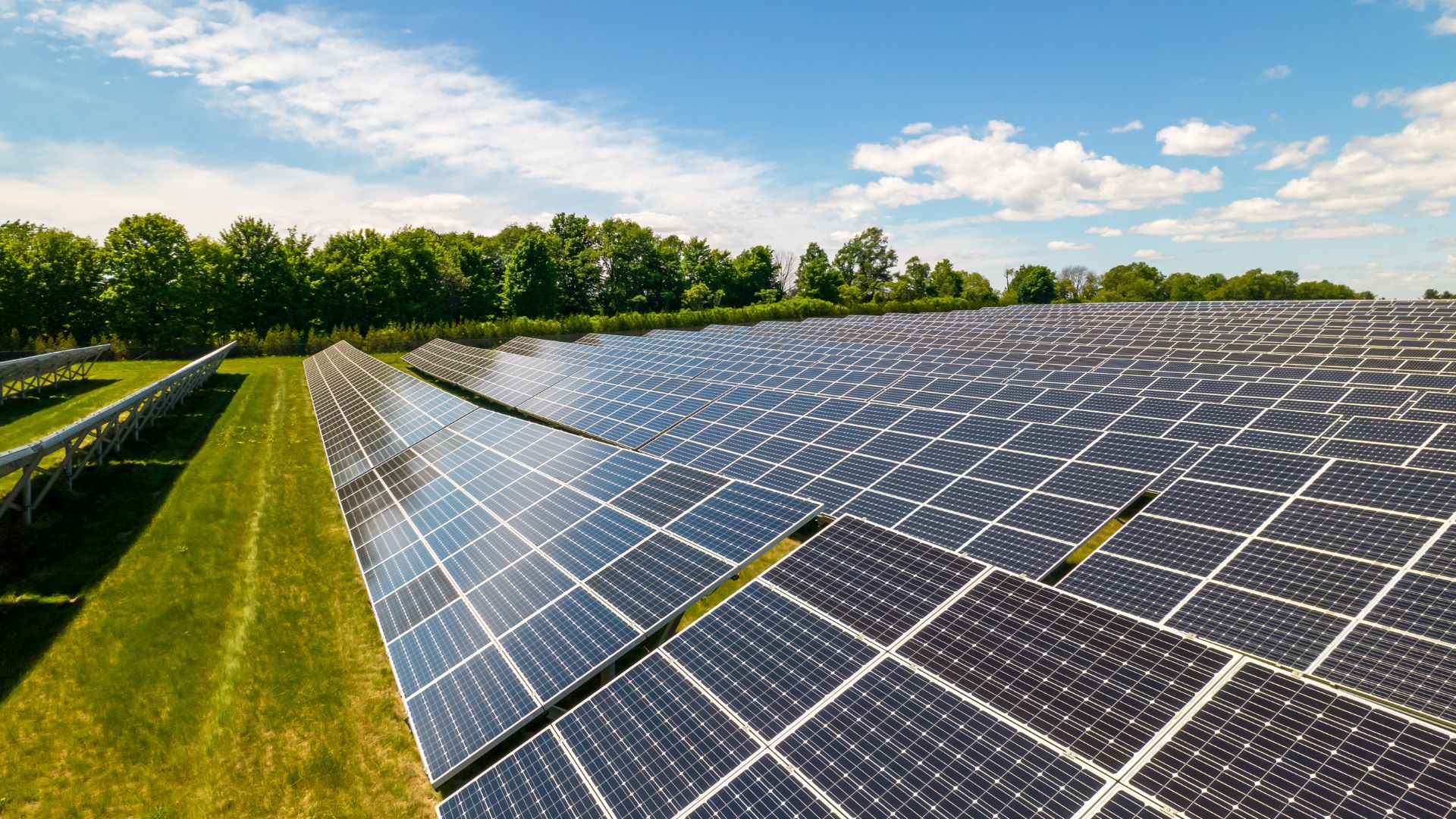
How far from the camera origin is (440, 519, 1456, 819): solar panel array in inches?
247

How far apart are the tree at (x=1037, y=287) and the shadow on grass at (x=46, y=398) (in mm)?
154822

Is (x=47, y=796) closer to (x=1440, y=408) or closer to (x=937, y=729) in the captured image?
(x=937, y=729)

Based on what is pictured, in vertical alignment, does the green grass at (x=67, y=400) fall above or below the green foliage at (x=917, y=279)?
below

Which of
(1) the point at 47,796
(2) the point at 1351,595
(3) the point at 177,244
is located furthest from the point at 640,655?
(3) the point at 177,244

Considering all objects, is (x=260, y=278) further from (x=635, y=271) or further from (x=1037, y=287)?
(x=1037, y=287)

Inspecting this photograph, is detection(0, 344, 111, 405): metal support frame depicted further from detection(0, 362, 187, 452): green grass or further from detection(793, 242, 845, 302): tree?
detection(793, 242, 845, 302): tree

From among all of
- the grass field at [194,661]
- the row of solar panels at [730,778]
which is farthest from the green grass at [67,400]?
the row of solar panels at [730,778]

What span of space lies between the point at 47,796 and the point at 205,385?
50315 mm

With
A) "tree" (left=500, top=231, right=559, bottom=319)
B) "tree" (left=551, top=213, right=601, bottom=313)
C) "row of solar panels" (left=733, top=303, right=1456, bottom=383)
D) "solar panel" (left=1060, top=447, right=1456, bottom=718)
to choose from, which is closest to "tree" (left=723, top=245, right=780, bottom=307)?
"tree" (left=551, top=213, right=601, bottom=313)

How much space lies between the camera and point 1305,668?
984 centimetres

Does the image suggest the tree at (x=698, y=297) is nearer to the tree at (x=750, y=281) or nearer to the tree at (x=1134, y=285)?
the tree at (x=750, y=281)

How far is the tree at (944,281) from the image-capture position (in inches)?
5448

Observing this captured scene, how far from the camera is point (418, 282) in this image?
8725 cm

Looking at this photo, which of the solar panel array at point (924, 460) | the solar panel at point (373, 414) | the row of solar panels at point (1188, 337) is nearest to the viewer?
the solar panel array at point (924, 460)
